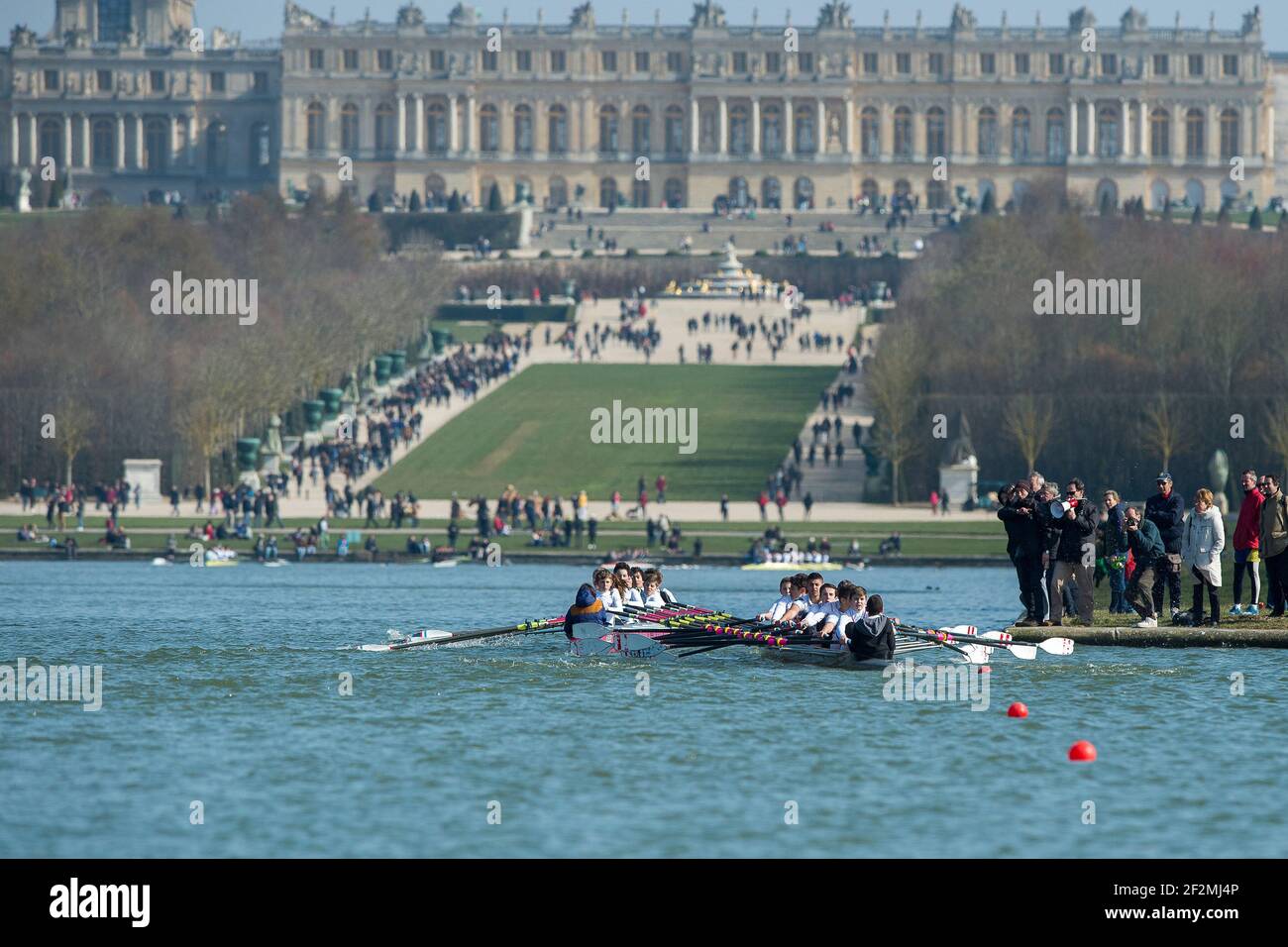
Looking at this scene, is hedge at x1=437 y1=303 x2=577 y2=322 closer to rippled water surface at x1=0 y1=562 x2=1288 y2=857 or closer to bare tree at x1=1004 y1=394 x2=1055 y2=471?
bare tree at x1=1004 y1=394 x2=1055 y2=471

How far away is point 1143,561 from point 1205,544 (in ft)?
5.41

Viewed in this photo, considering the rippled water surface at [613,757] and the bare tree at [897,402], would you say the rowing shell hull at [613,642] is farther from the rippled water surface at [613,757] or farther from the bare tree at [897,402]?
the bare tree at [897,402]

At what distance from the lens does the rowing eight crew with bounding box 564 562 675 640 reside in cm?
4797

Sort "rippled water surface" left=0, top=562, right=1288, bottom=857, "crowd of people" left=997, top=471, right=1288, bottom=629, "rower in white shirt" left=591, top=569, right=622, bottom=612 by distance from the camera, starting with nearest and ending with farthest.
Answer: "rippled water surface" left=0, top=562, right=1288, bottom=857
"crowd of people" left=997, top=471, right=1288, bottom=629
"rower in white shirt" left=591, top=569, right=622, bottom=612

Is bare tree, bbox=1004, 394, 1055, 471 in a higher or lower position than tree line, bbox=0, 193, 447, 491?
lower

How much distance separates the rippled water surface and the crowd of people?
1124 millimetres

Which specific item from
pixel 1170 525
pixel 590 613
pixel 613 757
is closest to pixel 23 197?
pixel 590 613

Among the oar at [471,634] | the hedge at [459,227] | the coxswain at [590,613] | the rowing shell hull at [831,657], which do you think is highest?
the hedge at [459,227]

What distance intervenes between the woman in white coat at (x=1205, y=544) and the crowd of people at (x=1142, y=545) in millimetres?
15

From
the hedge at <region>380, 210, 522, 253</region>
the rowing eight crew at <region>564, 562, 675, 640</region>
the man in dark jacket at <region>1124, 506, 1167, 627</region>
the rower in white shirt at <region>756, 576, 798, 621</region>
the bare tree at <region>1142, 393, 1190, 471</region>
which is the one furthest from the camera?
the hedge at <region>380, 210, 522, 253</region>

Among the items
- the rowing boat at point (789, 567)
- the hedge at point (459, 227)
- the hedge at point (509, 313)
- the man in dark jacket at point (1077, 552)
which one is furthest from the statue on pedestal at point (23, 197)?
the man in dark jacket at point (1077, 552)

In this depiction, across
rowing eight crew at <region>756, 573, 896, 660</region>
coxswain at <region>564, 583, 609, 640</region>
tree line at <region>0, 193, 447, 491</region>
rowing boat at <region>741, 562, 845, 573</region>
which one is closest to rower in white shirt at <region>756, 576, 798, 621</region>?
rowing eight crew at <region>756, 573, 896, 660</region>

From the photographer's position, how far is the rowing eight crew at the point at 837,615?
44.8 metres
